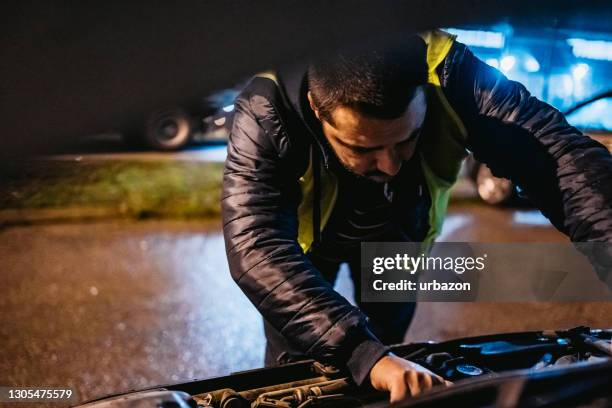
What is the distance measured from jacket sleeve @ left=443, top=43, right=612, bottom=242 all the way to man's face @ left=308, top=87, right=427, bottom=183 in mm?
196

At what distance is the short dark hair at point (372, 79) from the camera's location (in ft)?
5.37

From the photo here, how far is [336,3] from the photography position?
209cm

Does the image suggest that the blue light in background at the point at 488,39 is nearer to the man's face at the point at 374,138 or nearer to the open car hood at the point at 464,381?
the man's face at the point at 374,138

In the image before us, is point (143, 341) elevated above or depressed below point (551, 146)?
below

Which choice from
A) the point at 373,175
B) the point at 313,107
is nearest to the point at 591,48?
the point at 373,175

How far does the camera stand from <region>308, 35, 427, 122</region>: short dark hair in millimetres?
1636

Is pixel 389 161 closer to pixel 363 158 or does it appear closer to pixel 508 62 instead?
pixel 363 158

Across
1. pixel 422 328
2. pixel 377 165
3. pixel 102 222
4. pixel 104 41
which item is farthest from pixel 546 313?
pixel 102 222

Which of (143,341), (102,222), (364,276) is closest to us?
(364,276)

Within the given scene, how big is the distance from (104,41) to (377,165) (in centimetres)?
84

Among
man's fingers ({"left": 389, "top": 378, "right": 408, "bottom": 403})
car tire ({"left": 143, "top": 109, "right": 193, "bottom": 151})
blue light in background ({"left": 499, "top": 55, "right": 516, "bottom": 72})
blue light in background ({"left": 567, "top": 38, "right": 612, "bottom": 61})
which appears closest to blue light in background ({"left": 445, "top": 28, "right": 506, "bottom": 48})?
blue light in background ({"left": 499, "top": 55, "right": 516, "bottom": 72})

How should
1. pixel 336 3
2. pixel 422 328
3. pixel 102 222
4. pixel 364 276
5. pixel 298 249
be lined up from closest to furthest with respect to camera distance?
pixel 298 249 → pixel 336 3 → pixel 364 276 → pixel 422 328 → pixel 102 222

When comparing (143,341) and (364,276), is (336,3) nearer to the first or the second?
(364,276)

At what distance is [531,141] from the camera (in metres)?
1.88
